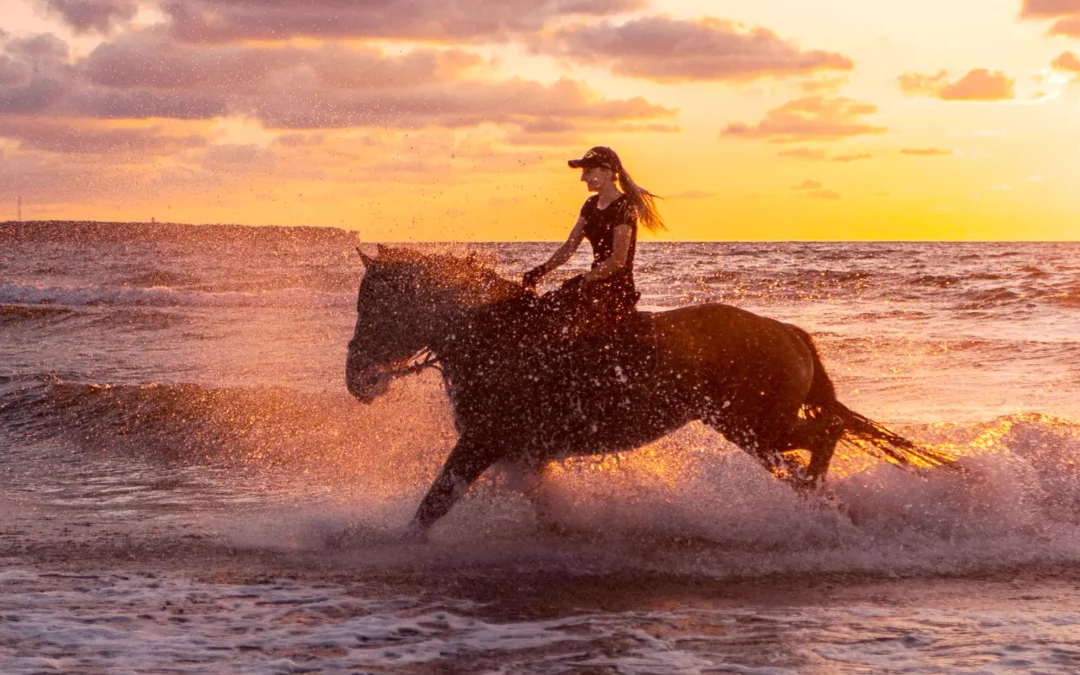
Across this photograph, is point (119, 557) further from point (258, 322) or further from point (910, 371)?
point (258, 322)

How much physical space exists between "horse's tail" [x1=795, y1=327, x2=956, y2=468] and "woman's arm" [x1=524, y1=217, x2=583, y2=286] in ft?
5.45

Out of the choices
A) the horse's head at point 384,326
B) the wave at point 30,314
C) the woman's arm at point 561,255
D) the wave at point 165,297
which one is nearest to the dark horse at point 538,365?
the horse's head at point 384,326

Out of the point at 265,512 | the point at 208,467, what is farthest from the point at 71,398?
the point at 265,512

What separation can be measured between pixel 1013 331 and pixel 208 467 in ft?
54.5

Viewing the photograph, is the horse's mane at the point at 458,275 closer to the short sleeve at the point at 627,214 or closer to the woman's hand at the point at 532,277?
the woman's hand at the point at 532,277

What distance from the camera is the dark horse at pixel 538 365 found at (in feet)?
24.0

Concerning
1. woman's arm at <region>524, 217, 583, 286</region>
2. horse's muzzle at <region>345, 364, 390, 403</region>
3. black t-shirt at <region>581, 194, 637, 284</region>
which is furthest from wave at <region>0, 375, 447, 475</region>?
black t-shirt at <region>581, 194, 637, 284</region>

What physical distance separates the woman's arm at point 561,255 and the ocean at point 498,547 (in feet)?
1.57

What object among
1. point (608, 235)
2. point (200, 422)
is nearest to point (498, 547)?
point (608, 235)

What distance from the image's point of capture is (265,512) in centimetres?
889

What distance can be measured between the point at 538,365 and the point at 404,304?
0.98 meters

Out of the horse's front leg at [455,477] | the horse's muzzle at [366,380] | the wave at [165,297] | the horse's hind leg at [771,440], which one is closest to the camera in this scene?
the horse's front leg at [455,477]

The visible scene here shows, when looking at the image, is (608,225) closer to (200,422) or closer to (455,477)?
(455,477)

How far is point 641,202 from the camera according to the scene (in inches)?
286
